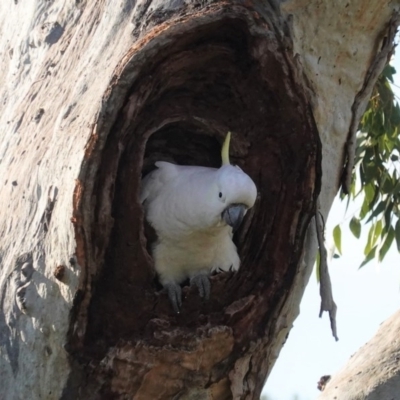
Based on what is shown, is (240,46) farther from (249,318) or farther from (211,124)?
(249,318)

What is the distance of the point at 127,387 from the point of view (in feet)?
7.82

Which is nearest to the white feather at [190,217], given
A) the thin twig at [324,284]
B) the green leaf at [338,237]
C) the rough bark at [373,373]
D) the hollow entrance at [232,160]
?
the hollow entrance at [232,160]

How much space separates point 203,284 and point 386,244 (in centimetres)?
197

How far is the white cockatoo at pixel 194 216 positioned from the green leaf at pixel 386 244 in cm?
171

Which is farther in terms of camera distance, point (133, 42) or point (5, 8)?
point (5, 8)

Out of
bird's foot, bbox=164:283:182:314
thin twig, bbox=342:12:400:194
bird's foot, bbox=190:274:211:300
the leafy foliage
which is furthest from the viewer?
the leafy foliage

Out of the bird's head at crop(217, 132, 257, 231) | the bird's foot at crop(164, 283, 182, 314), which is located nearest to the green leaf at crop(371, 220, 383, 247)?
the bird's head at crop(217, 132, 257, 231)

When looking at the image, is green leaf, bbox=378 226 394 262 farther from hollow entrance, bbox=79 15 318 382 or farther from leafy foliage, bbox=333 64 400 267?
hollow entrance, bbox=79 15 318 382

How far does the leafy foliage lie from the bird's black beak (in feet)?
5.08

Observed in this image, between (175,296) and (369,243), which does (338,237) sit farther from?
(175,296)

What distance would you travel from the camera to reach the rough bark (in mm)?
2887

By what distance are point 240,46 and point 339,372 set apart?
1.26 m

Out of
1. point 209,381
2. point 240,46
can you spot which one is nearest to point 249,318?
point 209,381

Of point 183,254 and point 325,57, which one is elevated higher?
point 325,57
